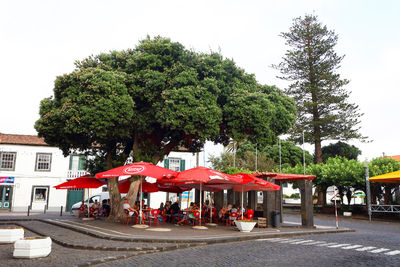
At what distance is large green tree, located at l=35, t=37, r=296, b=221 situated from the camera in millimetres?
14414

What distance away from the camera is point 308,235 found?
45.8ft

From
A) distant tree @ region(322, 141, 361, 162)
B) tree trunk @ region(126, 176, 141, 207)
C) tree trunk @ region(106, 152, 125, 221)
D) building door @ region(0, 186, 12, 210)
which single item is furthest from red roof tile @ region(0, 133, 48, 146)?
distant tree @ region(322, 141, 361, 162)

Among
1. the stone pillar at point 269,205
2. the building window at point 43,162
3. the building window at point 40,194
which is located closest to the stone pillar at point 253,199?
the stone pillar at point 269,205

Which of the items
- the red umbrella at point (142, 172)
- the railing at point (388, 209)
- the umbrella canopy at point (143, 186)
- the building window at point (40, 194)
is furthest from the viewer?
Result: the building window at point (40, 194)

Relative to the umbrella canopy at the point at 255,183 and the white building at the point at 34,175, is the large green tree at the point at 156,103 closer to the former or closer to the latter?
the umbrella canopy at the point at 255,183

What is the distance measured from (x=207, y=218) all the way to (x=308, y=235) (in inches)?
240

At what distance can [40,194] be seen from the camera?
1173 inches

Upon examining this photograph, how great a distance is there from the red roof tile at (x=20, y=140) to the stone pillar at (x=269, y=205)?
22.1m

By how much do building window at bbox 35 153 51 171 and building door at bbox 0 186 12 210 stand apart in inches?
121

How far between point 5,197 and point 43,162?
4413mm

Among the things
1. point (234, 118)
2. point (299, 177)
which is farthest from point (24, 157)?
point (299, 177)

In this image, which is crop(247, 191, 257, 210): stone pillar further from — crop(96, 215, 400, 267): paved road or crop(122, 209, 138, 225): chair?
crop(96, 215, 400, 267): paved road

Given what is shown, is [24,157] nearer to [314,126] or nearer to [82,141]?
[82,141]

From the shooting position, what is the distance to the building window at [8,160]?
1141 inches
